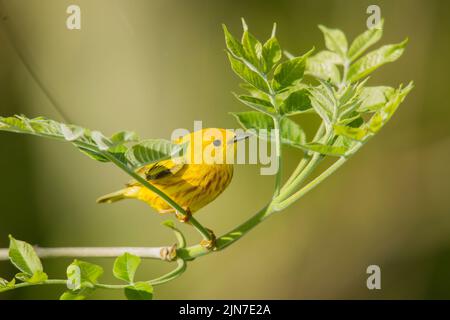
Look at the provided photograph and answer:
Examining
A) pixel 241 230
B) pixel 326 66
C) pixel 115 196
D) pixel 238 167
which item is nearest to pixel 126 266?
pixel 241 230

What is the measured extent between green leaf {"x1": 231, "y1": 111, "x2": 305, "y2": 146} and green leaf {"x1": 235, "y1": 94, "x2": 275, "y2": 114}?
0.07 meters

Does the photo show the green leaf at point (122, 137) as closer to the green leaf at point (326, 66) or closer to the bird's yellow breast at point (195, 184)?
the green leaf at point (326, 66)

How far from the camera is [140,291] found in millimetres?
1195

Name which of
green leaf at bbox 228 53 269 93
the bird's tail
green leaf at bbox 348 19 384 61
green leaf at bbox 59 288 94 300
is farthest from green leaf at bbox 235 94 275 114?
the bird's tail

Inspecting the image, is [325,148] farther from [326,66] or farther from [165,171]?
[165,171]

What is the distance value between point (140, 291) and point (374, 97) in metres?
0.72

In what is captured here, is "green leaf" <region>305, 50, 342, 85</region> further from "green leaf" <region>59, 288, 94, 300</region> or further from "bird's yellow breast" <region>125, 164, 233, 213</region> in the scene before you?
"green leaf" <region>59, 288, 94, 300</region>

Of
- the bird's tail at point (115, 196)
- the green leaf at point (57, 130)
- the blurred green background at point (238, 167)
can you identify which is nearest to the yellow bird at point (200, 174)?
the bird's tail at point (115, 196)

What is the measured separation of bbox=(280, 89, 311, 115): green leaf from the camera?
3.94ft

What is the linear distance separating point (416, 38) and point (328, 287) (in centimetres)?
201

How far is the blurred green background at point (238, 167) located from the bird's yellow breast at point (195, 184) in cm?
187

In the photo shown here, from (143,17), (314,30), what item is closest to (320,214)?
(314,30)

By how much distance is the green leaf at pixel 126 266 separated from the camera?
1.21 meters

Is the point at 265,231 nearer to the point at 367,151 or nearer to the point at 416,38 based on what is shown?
the point at 367,151
